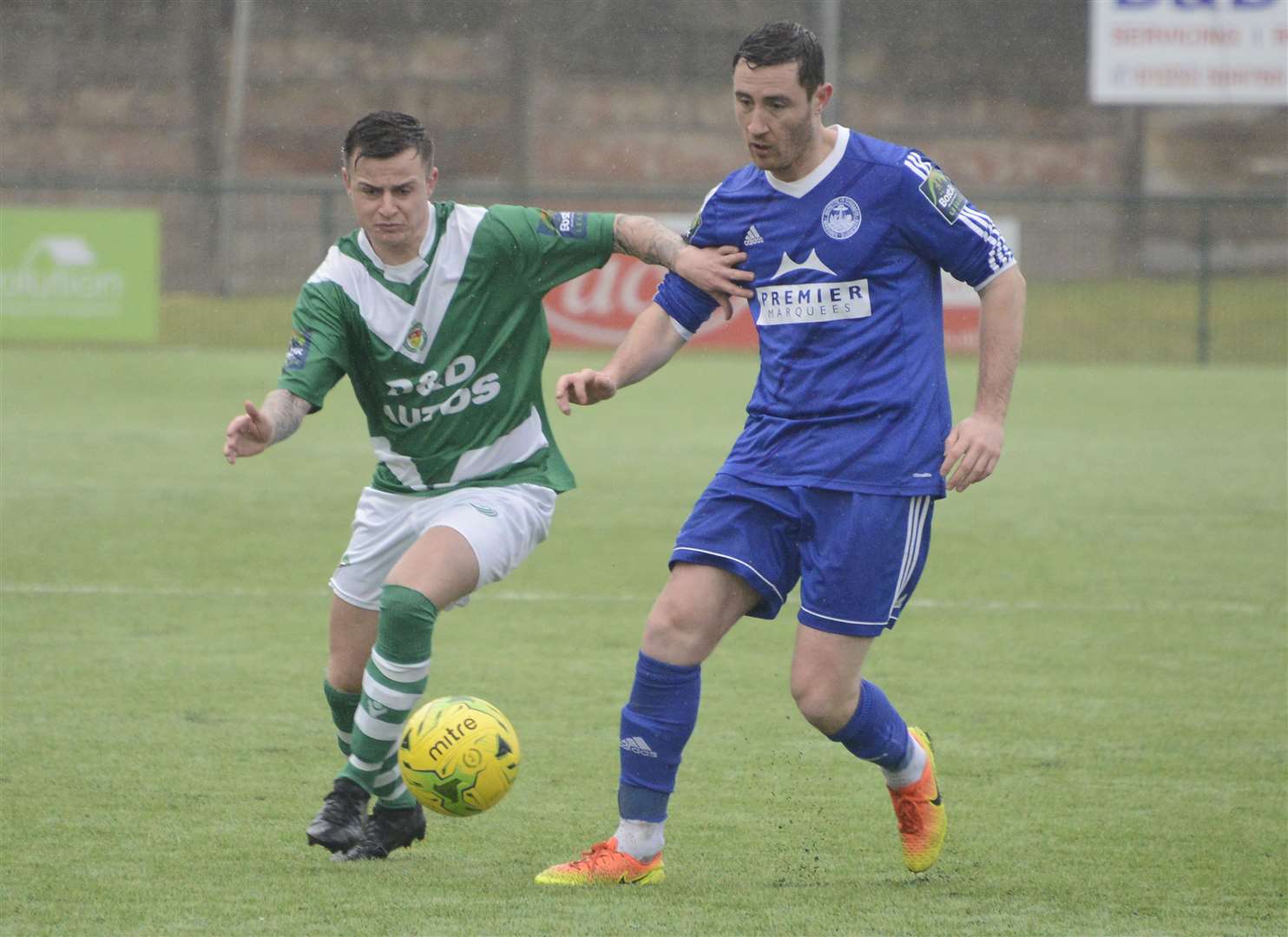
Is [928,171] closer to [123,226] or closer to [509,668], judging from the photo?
[509,668]

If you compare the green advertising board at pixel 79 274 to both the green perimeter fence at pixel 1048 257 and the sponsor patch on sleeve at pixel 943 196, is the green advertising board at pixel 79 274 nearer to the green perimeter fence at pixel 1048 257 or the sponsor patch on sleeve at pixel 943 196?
the green perimeter fence at pixel 1048 257

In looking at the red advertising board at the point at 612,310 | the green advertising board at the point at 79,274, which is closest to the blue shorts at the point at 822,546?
the red advertising board at the point at 612,310

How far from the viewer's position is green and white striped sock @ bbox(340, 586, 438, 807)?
173 inches

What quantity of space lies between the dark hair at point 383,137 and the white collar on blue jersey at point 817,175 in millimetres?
883

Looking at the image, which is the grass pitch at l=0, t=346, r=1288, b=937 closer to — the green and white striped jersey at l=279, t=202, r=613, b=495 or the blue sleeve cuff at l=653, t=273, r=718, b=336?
the green and white striped jersey at l=279, t=202, r=613, b=495

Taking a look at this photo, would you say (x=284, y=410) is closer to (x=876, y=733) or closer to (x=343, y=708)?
(x=343, y=708)

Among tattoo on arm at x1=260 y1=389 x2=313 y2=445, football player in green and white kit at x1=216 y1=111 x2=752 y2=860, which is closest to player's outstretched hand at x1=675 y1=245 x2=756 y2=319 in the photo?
football player in green and white kit at x1=216 y1=111 x2=752 y2=860

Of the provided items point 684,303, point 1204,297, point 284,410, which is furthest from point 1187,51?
point 284,410

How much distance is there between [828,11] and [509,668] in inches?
697

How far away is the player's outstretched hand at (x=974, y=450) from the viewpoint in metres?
4.20

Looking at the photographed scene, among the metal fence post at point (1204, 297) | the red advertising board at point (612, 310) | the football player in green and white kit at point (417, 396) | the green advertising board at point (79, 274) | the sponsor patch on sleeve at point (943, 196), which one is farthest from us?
the metal fence post at point (1204, 297)

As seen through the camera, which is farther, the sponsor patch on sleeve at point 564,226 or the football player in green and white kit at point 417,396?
the sponsor patch on sleeve at point 564,226

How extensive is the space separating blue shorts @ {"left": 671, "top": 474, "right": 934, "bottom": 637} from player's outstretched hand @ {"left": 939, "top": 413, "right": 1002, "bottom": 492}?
6.7 inches

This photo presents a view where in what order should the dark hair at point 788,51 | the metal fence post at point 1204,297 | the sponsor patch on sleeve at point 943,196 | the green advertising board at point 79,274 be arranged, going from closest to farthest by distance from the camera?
the dark hair at point 788,51 < the sponsor patch on sleeve at point 943,196 < the green advertising board at point 79,274 < the metal fence post at point 1204,297
